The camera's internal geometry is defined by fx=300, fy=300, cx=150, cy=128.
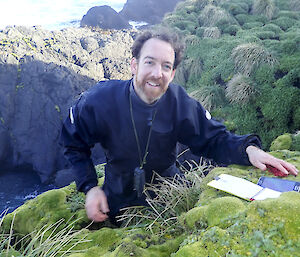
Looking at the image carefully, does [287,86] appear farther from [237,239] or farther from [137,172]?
[237,239]

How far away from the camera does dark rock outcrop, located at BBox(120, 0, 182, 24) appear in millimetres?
32312

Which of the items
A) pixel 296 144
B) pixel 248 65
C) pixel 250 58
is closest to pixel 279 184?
pixel 296 144

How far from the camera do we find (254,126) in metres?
7.31

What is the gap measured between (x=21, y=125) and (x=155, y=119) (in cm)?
1596

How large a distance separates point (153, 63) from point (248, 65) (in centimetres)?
637

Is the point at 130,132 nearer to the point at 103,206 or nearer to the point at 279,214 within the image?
the point at 103,206

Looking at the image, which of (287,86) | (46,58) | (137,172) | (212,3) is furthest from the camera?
(46,58)

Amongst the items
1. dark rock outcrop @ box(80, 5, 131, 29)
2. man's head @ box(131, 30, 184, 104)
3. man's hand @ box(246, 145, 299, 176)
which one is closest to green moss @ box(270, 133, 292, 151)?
man's hand @ box(246, 145, 299, 176)

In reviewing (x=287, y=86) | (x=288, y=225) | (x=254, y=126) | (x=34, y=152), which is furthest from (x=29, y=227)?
(x=34, y=152)

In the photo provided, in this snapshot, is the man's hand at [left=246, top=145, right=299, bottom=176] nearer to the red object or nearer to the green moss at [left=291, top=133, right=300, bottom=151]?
the red object

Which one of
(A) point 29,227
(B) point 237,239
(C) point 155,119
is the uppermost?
(C) point 155,119

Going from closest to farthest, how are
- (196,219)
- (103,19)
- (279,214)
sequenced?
(279,214) < (196,219) < (103,19)

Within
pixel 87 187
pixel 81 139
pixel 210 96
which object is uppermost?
pixel 81 139

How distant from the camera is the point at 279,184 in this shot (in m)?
2.11
